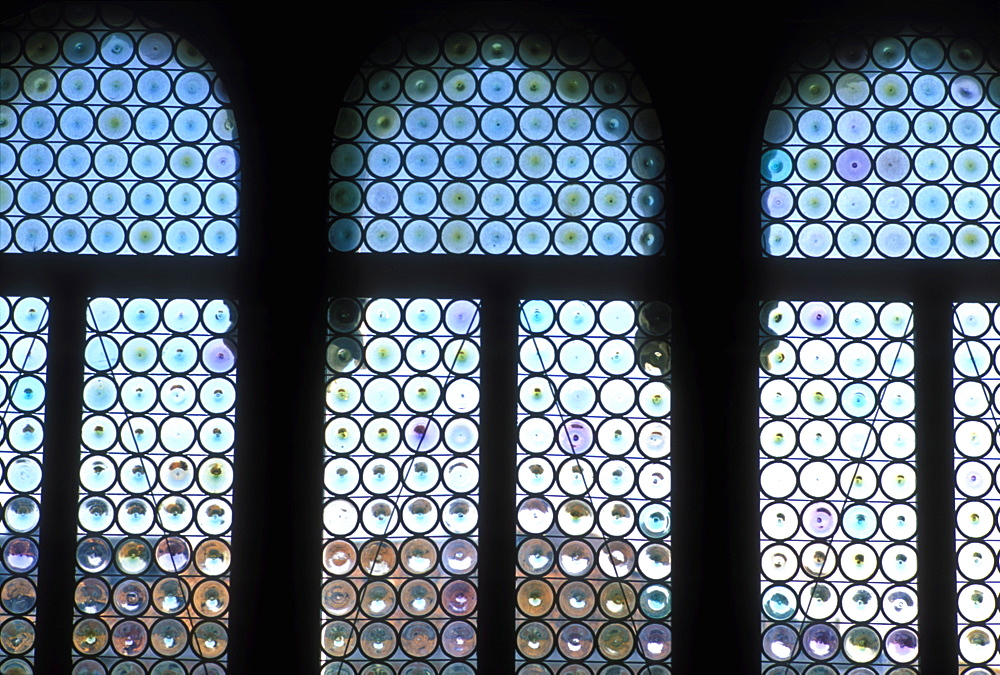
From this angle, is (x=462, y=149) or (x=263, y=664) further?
(x=462, y=149)

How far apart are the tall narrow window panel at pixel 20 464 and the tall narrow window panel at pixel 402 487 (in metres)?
1.12

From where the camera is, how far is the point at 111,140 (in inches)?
187

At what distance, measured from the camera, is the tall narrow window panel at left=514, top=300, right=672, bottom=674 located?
4.46m

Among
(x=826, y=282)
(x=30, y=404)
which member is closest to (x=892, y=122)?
(x=826, y=282)

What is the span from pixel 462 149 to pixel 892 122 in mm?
1772

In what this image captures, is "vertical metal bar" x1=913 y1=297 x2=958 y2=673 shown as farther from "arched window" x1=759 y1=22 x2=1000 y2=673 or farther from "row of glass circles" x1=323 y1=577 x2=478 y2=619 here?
"row of glass circles" x1=323 y1=577 x2=478 y2=619

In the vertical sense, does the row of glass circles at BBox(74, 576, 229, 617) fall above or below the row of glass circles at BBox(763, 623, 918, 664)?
above

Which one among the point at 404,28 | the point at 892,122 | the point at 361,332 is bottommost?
the point at 361,332

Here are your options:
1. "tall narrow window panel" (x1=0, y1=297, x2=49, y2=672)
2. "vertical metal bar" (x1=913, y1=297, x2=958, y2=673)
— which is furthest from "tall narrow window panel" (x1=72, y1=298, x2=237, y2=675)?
"vertical metal bar" (x1=913, y1=297, x2=958, y2=673)

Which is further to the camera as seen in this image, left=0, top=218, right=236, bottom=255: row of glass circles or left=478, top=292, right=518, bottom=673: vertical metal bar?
left=0, top=218, right=236, bottom=255: row of glass circles

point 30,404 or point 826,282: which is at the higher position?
point 826,282

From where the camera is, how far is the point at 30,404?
4.55m

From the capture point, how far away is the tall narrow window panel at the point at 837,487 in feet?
14.7

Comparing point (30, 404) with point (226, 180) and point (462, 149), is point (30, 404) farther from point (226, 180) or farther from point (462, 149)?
point (462, 149)
